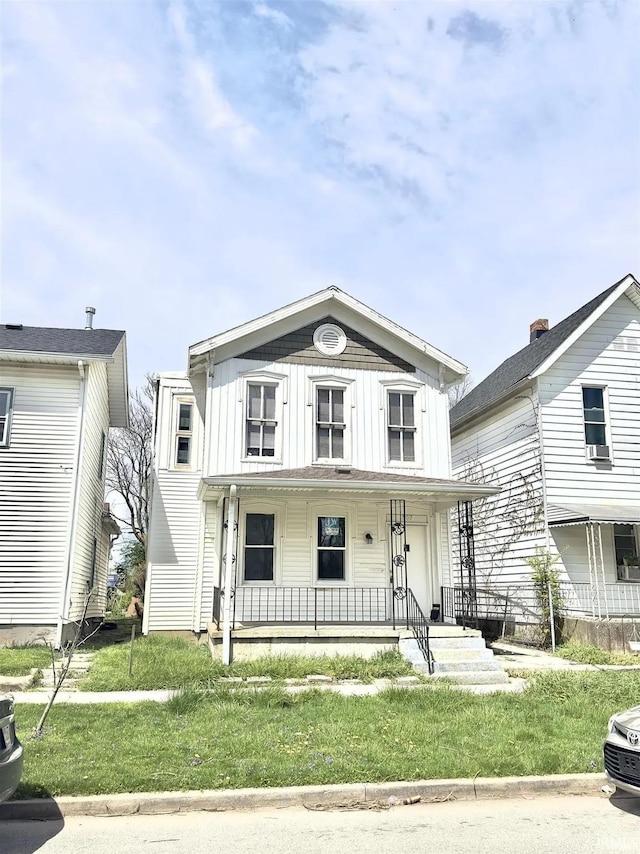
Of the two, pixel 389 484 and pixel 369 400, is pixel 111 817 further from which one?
pixel 369 400

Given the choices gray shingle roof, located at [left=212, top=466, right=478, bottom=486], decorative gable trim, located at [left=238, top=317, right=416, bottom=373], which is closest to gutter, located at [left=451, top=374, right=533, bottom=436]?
decorative gable trim, located at [left=238, top=317, right=416, bottom=373]

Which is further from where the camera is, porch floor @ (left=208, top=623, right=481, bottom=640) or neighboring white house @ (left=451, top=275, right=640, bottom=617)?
neighboring white house @ (left=451, top=275, right=640, bottom=617)

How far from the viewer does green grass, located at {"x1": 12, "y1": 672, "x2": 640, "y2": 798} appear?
6.13m

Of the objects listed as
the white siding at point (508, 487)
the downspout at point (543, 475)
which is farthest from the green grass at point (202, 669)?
the white siding at point (508, 487)

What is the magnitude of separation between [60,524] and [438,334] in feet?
82.7

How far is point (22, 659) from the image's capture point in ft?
39.5

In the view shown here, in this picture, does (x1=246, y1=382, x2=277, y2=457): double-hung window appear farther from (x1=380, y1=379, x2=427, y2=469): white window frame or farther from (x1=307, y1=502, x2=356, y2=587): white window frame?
(x1=380, y1=379, x2=427, y2=469): white window frame

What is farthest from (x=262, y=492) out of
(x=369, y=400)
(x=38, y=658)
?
(x=38, y=658)

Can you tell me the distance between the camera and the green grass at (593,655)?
1323cm

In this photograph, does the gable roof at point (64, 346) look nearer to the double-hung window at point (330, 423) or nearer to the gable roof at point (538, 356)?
the double-hung window at point (330, 423)

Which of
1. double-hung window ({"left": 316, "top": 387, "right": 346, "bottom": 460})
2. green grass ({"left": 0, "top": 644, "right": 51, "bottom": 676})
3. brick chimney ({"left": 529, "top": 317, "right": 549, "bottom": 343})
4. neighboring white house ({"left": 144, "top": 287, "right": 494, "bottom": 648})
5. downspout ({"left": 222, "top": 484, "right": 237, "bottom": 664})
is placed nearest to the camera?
green grass ({"left": 0, "top": 644, "right": 51, "bottom": 676})

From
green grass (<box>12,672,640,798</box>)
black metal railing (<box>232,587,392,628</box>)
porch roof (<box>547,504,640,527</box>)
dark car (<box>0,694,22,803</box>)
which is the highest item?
porch roof (<box>547,504,640,527</box>)

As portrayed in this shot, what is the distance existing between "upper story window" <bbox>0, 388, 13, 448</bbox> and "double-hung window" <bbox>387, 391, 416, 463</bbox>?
8.70m

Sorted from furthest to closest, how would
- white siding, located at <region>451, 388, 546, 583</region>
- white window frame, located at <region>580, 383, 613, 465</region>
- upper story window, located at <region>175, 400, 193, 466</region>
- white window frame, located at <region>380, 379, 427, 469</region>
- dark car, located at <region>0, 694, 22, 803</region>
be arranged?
upper story window, located at <region>175, 400, 193, 466</region> < white siding, located at <region>451, 388, 546, 583</region> < white window frame, located at <region>580, 383, 613, 465</region> < white window frame, located at <region>380, 379, 427, 469</region> < dark car, located at <region>0, 694, 22, 803</region>
